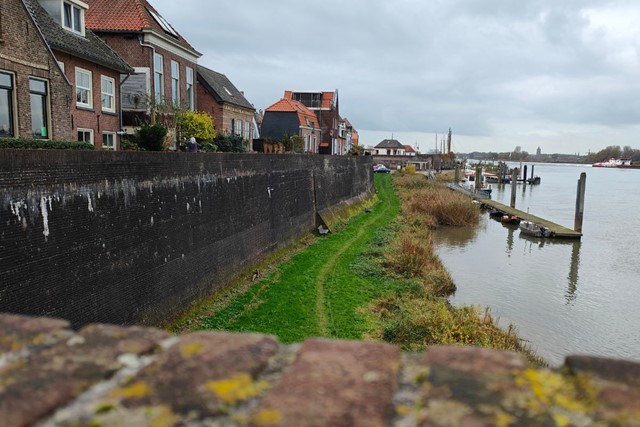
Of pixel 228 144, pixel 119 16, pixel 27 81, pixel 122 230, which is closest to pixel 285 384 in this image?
pixel 122 230

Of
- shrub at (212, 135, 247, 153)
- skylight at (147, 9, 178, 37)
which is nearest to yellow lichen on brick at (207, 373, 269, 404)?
shrub at (212, 135, 247, 153)

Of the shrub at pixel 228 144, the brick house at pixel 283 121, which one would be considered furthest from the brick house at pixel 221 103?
the brick house at pixel 283 121

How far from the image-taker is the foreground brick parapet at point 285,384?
1385mm

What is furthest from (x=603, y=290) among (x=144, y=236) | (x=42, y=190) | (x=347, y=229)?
(x=42, y=190)

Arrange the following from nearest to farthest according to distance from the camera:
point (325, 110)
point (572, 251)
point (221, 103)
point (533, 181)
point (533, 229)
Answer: point (572, 251) → point (533, 229) → point (221, 103) → point (325, 110) → point (533, 181)

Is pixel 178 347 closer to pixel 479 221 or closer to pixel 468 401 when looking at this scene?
pixel 468 401

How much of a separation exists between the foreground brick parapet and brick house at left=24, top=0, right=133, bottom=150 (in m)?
18.7

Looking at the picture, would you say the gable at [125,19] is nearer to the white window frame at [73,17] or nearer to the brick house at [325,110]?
the white window frame at [73,17]

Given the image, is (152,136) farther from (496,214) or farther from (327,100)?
(327,100)

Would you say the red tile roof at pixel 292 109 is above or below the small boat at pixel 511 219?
above

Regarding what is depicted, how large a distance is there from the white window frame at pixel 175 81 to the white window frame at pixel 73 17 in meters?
7.36

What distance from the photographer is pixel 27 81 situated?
1546 centimetres

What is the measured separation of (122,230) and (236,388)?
28.3 ft

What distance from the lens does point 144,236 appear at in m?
10.2
